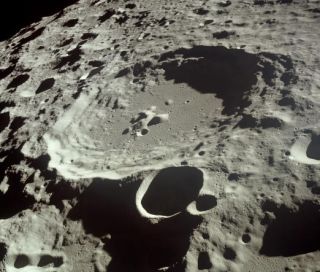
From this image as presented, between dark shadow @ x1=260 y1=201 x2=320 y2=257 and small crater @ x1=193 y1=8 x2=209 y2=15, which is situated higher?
small crater @ x1=193 y1=8 x2=209 y2=15

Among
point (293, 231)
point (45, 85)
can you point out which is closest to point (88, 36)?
point (45, 85)

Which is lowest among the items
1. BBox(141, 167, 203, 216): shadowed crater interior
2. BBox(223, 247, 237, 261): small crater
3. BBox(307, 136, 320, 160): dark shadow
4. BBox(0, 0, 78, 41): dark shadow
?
BBox(0, 0, 78, 41): dark shadow

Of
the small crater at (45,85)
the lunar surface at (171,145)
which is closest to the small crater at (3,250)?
the lunar surface at (171,145)

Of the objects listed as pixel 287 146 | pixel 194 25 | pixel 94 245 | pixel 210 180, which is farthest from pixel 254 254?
pixel 194 25

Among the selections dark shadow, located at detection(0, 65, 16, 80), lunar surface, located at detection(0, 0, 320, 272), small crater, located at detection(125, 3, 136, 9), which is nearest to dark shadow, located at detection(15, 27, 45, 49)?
dark shadow, located at detection(0, 65, 16, 80)

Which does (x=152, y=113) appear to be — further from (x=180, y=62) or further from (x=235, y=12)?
(x=235, y=12)

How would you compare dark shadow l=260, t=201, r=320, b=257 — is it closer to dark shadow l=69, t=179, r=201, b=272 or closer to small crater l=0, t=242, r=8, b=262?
dark shadow l=69, t=179, r=201, b=272

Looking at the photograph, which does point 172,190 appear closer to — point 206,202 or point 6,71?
point 206,202
